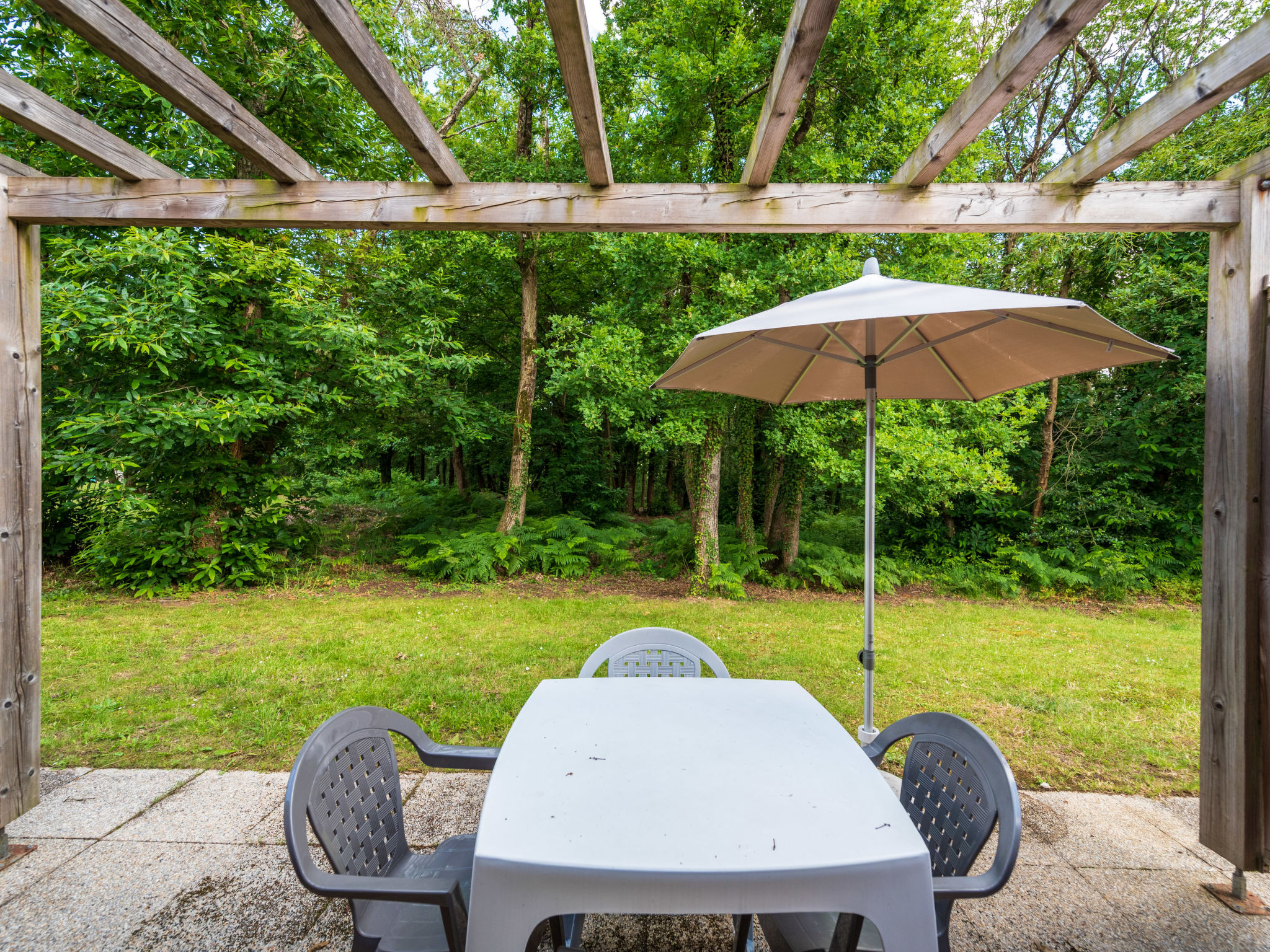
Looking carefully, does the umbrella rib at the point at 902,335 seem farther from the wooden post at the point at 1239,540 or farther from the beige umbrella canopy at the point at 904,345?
the wooden post at the point at 1239,540

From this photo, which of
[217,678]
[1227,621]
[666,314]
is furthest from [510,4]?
[1227,621]

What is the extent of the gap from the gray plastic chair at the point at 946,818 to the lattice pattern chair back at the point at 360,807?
1067 mm

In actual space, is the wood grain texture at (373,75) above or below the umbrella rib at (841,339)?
above

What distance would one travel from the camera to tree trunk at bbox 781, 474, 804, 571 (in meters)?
7.81

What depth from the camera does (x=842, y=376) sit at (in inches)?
113

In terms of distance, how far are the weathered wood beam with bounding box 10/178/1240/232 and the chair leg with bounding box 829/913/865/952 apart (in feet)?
7.39

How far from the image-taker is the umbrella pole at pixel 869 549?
2473 mm

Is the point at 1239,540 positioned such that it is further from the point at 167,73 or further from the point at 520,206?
the point at 167,73

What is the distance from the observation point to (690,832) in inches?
47.5

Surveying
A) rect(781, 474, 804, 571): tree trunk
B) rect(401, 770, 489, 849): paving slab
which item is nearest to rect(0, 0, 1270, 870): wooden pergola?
rect(401, 770, 489, 849): paving slab

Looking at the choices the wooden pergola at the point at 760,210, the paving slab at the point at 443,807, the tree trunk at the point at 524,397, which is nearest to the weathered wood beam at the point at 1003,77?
the wooden pergola at the point at 760,210

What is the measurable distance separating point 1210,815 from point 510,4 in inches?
360

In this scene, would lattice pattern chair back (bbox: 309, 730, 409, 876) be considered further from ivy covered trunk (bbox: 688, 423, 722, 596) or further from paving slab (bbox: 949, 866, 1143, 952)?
ivy covered trunk (bbox: 688, 423, 722, 596)

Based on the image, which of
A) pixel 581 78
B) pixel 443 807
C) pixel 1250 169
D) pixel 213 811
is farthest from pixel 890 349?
pixel 213 811
